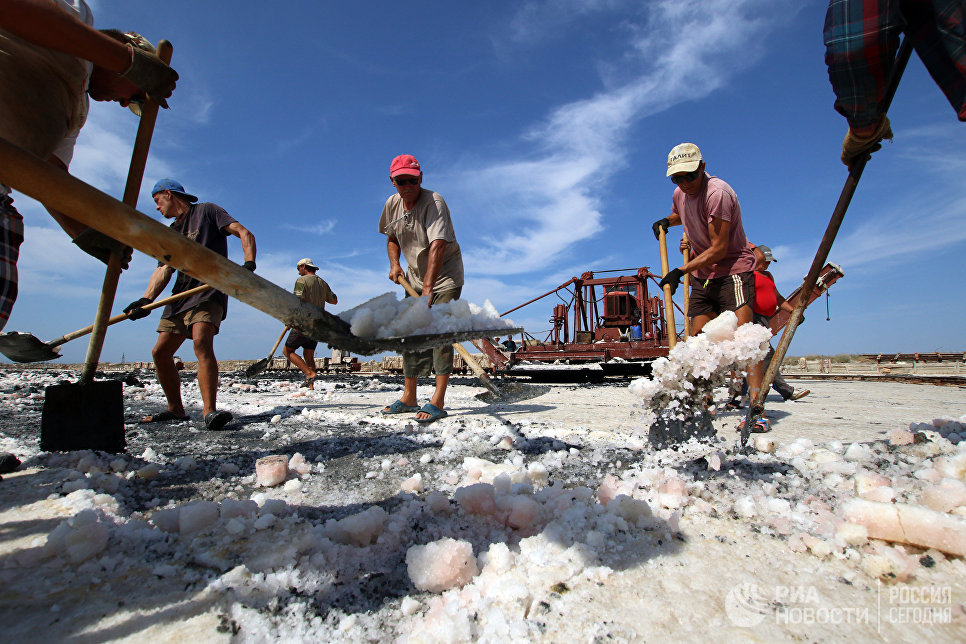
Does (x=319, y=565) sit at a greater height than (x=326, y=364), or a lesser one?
lesser

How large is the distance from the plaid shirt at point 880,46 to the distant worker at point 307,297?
18.8 feet

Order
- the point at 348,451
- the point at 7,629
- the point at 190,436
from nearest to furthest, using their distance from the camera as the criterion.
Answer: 1. the point at 7,629
2. the point at 348,451
3. the point at 190,436

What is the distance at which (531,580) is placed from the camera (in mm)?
982

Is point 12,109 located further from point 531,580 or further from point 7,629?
point 531,580

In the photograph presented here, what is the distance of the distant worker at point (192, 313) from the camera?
310cm

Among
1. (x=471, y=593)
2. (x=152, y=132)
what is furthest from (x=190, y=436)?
(x=471, y=593)

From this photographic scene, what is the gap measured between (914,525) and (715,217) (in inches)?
86.0

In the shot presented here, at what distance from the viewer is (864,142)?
196 cm

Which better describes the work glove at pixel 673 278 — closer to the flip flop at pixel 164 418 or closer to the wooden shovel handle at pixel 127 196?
the wooden shovel handle at pixel 127 196

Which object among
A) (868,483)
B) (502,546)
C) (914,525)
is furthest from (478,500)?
(868,483)

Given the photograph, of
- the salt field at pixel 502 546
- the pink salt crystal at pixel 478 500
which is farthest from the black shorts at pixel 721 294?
the pink salt crystal at pixel 478 500

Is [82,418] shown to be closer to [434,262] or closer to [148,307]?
[148,307]

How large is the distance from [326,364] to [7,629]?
11373 mm

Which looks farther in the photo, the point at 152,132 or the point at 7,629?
the point at 152,132
